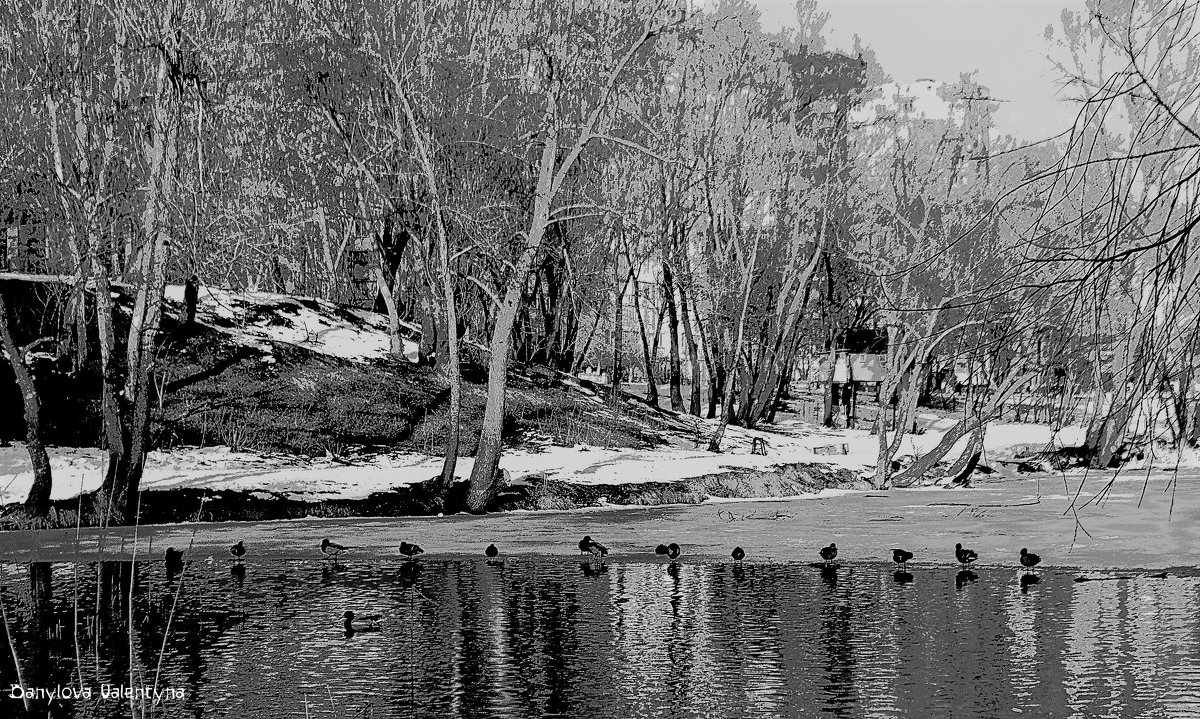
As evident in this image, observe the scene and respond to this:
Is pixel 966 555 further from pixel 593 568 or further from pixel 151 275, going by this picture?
pixel 151 275

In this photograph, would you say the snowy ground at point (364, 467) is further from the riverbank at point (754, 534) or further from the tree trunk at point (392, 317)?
the tree trunk at point (392, 317)

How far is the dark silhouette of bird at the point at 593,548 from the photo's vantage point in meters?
18.9

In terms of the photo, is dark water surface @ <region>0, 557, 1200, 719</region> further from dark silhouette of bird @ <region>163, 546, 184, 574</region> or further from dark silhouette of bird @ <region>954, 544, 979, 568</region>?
dark silhouette of bird @ <region>954, 544, 979, 568</region>

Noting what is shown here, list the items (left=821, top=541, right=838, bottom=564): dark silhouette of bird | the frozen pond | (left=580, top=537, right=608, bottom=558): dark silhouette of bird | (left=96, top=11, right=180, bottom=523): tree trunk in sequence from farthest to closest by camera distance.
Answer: (left=96, top=11, right=180, bottom=523): tree trunk → (left=580, top=537, right=608, bottom=558): dark silhouette of bird → (left=821, top=541, right=838, bottom=564): dark silhouette of bird → the frozen pond

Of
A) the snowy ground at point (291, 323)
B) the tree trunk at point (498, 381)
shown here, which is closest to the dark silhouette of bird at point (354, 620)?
the tree trunk at point (498, 381)

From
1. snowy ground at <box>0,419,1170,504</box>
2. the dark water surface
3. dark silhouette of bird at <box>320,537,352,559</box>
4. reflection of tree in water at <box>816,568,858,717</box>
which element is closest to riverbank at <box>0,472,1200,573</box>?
dark silhouette of bird at <box>320,537,352,559</box>

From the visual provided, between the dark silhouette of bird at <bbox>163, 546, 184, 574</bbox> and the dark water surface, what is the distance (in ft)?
0.67

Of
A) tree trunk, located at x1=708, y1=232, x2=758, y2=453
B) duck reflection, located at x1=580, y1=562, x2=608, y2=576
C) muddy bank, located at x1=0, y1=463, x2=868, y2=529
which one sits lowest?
duck reflection, located at x1=580, y1=562, x2=608, y2=576

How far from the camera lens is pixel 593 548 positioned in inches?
763

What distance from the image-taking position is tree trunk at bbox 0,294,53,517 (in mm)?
21630

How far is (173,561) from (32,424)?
681 cm

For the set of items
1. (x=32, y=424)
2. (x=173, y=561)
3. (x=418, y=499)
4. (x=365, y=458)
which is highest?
(x=32, y=424)

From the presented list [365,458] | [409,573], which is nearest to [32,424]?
[409,573]

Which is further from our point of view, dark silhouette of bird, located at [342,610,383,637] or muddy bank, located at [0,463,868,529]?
muddy bank, located at [0,463,868,529]
